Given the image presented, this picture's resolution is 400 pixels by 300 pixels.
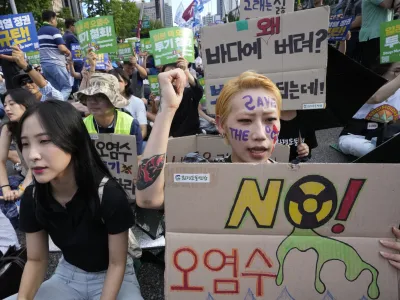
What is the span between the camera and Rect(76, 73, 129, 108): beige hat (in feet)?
8.73

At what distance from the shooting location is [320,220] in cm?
105

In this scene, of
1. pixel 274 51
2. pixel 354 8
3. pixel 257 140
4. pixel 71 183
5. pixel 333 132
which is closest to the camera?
pixel 257 140

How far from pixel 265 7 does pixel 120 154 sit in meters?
1.81

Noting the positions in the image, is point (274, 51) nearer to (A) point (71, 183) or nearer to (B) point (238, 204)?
(B) point (238, 204)

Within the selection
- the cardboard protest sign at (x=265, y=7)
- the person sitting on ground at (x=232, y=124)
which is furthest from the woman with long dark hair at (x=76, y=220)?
the cardboard protest sign at (x=265, y=7)

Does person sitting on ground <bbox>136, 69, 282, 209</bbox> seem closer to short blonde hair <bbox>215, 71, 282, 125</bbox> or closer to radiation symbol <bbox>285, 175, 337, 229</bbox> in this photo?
short blonde hair <bbox>215, 71, 282, 125</bbox>

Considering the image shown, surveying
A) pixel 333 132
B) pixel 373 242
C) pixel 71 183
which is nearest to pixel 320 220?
pixel 373 242

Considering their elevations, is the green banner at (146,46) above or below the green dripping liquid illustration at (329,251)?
above

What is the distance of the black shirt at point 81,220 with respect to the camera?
151cm

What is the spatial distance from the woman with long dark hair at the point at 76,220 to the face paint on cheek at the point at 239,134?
2.14 feet

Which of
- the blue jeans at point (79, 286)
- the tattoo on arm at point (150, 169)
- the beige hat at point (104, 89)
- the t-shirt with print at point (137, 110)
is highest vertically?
the beige hat at point (104, 89)

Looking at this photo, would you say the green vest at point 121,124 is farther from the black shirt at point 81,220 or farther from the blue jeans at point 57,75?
the blue jeans at point 57,75

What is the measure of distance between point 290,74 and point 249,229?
4.46 ft

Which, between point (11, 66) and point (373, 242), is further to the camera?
point (11, 66)
